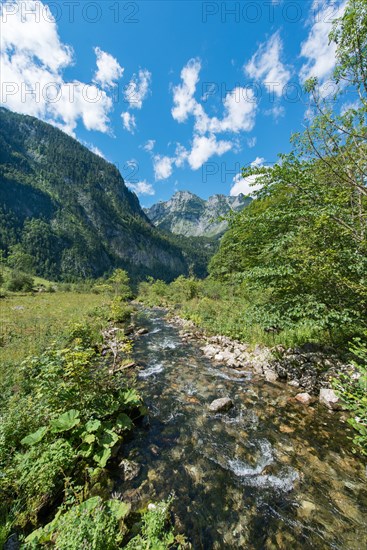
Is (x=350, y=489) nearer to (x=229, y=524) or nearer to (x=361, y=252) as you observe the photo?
(x=229, y=524)

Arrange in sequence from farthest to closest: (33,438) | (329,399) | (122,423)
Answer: (329,399)
(122,423)
(33,438)

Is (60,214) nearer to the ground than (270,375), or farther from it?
farther from it

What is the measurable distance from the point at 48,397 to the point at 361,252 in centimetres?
817

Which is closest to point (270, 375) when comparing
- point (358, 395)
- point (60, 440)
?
point (358, 395)

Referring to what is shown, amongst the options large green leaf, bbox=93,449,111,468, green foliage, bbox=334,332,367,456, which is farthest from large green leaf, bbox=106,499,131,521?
green foliage, bbox=334,332,367,456

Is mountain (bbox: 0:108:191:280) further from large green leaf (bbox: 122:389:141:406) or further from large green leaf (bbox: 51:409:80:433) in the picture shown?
large green leaf (bbox: 51:409:80:433)

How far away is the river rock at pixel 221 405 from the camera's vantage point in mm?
6168

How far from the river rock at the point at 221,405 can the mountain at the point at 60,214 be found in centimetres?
11363

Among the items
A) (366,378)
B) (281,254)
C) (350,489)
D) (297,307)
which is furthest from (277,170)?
(350,489)

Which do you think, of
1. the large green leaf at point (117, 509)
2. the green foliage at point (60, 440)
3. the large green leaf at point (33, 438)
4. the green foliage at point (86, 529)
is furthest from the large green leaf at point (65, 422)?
the large green leaf at point (117, 509)

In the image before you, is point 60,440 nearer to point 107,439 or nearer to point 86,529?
point 107,439

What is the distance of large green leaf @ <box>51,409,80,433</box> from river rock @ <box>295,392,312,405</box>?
19.4 ft

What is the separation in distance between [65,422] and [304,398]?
617cm

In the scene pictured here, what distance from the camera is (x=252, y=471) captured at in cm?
429
